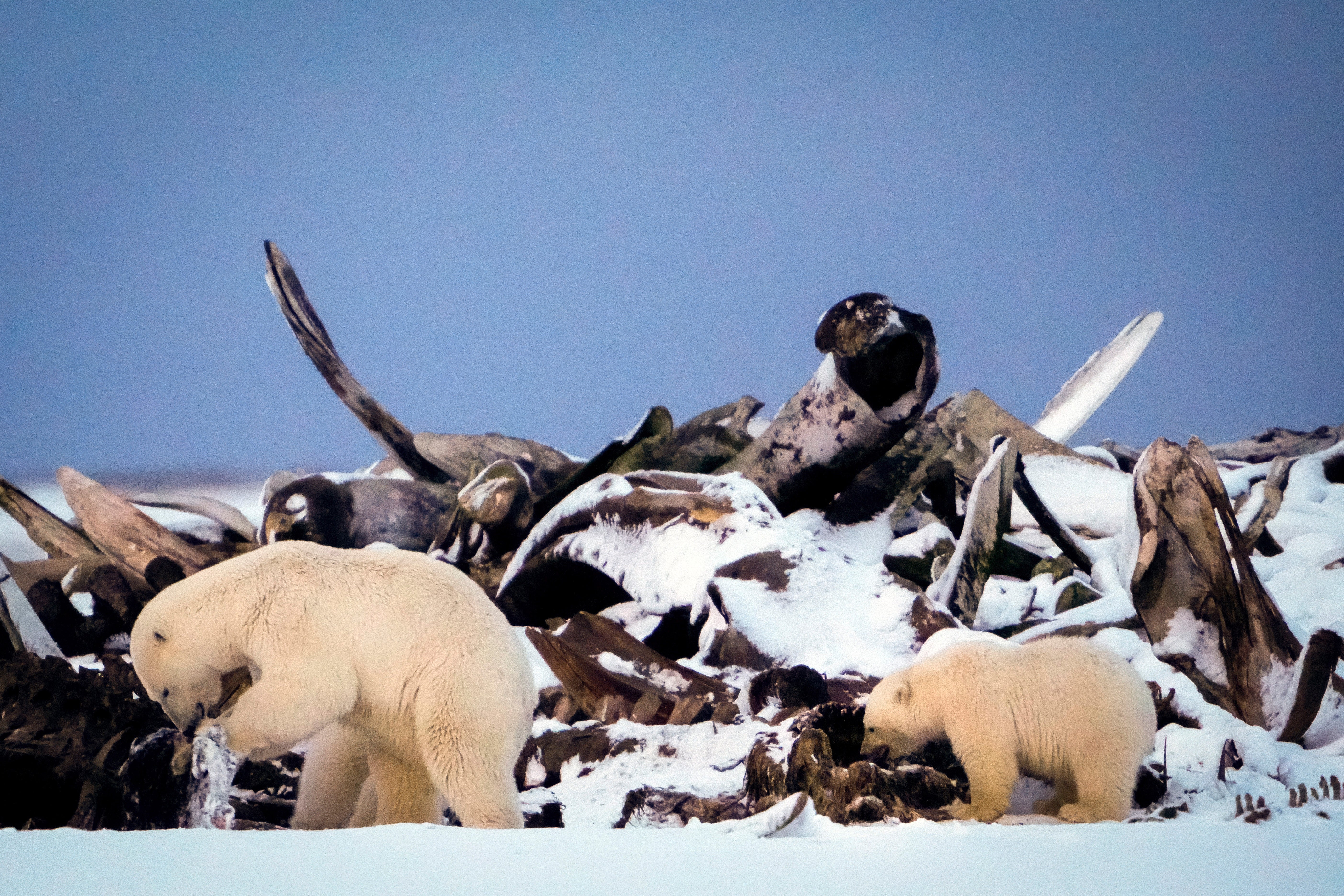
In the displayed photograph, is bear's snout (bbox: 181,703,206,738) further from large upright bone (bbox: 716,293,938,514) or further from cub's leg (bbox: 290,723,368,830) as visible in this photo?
large upright bone (bbox: 716,293,938,514)

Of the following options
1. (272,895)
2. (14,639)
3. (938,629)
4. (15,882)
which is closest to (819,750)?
(938,629)

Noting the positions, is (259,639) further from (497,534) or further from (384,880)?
(497,534)

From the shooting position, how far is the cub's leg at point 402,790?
1594 mm

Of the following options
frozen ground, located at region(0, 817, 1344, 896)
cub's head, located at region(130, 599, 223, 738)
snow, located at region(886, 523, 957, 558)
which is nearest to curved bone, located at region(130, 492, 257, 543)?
cub's head, located at region(130, 599, 223, 738)

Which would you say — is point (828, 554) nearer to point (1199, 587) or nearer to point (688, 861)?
point (1199, 587)

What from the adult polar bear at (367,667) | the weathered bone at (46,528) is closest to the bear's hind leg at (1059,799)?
the adult polar bear at (367,667)

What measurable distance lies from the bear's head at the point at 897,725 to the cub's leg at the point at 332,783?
3.04 feet

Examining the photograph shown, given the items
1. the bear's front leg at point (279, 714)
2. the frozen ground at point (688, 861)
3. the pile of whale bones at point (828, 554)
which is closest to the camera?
the frozen ground at point (688, 861)

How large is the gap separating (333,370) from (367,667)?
1444mm

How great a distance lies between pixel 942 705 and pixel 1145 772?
0.42m

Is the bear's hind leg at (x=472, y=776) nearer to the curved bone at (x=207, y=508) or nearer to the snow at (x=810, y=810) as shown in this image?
the snow at (x=810, y=810)

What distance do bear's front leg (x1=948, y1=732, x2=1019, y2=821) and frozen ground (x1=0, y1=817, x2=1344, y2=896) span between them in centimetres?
14

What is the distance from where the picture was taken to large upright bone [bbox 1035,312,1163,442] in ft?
9.37

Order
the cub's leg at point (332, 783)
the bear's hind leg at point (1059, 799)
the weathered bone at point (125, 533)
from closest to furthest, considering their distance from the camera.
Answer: the cub's leg at point (332, 783) → the bear's hind leg at point (1059, 799) → the weathered bone at point (125, 533)
